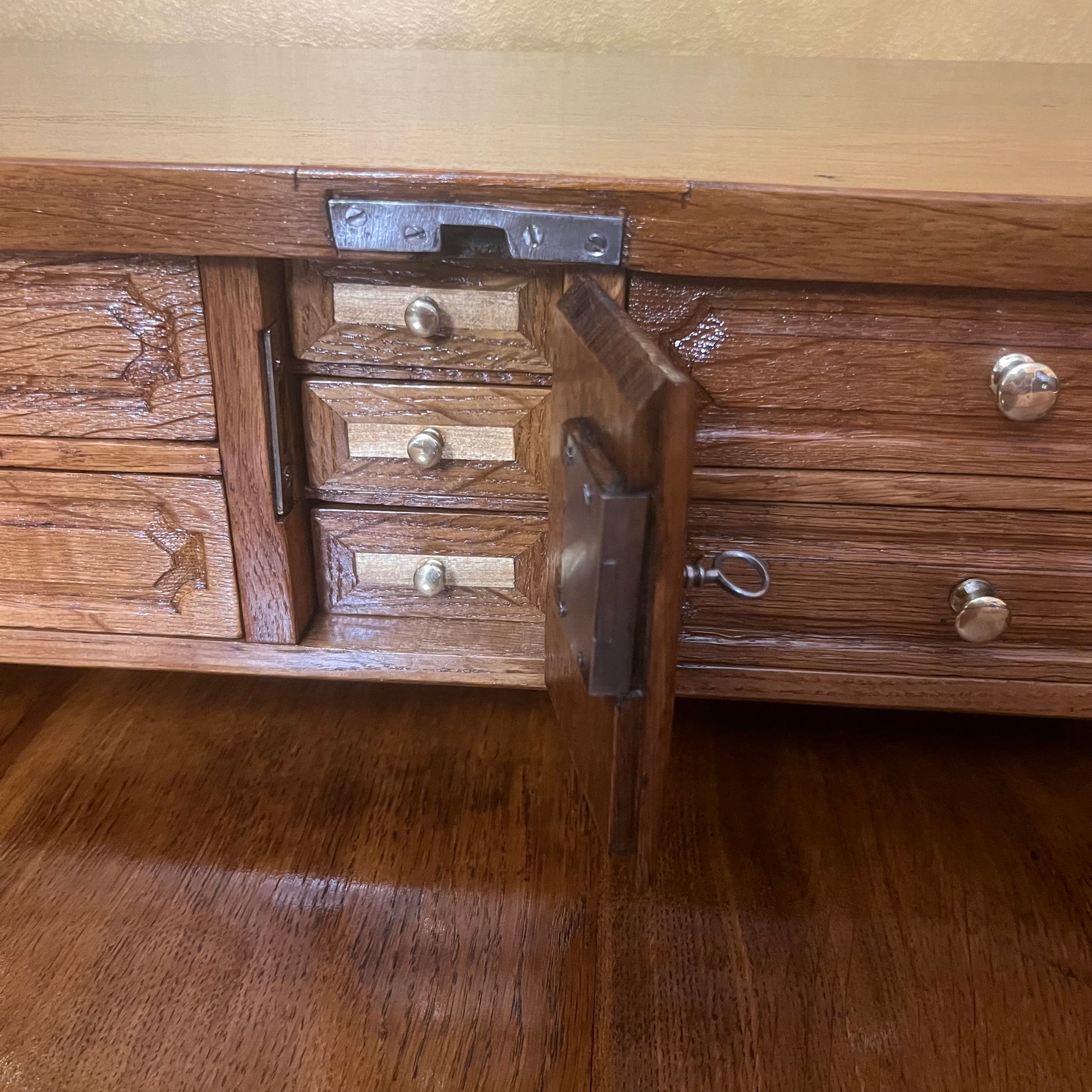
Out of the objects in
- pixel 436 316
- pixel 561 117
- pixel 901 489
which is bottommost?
pixel 901 489

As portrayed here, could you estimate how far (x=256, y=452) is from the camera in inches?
26.4

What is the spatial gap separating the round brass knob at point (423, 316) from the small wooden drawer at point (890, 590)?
0.23 m

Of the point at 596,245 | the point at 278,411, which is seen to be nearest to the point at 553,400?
the point at 596,245

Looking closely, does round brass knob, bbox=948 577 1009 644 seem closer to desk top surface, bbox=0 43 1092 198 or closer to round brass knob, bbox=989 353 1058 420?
round brass knob, bbox=989 353 1058 420

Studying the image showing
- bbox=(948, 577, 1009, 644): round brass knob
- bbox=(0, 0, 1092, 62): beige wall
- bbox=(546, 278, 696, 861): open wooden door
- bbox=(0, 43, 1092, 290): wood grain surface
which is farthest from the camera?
bbox=(0, 0, 1092, 62): beige wall

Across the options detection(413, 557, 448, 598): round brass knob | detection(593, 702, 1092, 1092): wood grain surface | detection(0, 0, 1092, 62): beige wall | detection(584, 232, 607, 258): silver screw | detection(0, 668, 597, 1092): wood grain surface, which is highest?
detection(0, 0, 1092, 62): beige wall

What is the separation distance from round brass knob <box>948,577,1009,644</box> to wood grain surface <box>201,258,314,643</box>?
492 mm

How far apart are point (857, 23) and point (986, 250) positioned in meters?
0.88

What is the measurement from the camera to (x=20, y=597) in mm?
752

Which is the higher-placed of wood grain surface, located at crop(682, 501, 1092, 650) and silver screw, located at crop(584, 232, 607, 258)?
silver screw, located at crop(584, 232, 607, 258)

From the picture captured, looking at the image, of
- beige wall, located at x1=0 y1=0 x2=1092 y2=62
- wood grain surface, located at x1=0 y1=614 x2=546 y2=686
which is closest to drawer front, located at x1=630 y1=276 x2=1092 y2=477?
wood grain surface, located at x1=0 y1=614 x2=546 y2=686

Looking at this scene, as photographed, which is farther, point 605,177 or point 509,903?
point 509,903

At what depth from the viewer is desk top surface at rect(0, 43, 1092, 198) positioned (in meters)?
0.60

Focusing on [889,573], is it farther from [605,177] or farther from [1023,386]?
[605,177]
